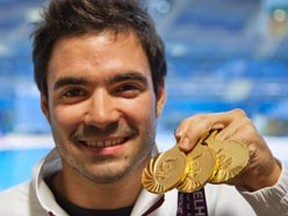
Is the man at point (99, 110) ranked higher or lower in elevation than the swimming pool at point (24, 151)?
higher

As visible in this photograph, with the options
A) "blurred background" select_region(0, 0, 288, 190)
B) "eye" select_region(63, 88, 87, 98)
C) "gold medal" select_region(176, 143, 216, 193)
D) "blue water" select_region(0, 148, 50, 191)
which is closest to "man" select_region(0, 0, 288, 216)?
"eye" select_region(63, 88, 87, 98)

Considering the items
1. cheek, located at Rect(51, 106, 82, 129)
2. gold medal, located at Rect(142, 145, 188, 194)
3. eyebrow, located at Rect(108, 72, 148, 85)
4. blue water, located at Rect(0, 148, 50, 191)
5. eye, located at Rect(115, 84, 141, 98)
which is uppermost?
eyebrow, located at Rect(108, 72, 148, 85)

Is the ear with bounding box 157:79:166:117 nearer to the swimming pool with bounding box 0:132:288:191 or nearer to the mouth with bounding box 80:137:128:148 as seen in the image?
the mouth with bounding box 80:137:128:148

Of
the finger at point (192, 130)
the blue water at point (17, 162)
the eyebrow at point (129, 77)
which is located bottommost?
the blue water at point (17, 162)

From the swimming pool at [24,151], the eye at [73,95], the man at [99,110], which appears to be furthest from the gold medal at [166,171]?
the swimming pool at [24,151]

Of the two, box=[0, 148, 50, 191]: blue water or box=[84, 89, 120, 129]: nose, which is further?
box=[0, 148, 50, 191]: blue water

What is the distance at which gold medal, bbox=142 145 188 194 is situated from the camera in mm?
682

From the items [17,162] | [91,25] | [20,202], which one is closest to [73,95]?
[91,25]

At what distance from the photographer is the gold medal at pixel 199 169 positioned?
0.66 metres

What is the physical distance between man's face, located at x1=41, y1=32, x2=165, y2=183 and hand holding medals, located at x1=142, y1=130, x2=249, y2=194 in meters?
0.18

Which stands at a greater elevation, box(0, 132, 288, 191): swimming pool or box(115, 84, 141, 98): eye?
box(115, 84, 141, 98): eye

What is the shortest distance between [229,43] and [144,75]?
1412 mm

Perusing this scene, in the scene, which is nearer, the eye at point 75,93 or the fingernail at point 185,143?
the fingernail at point 185,143

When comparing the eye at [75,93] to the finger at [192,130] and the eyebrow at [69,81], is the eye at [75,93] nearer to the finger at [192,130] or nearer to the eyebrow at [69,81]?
the eyebrow at [69,81]
